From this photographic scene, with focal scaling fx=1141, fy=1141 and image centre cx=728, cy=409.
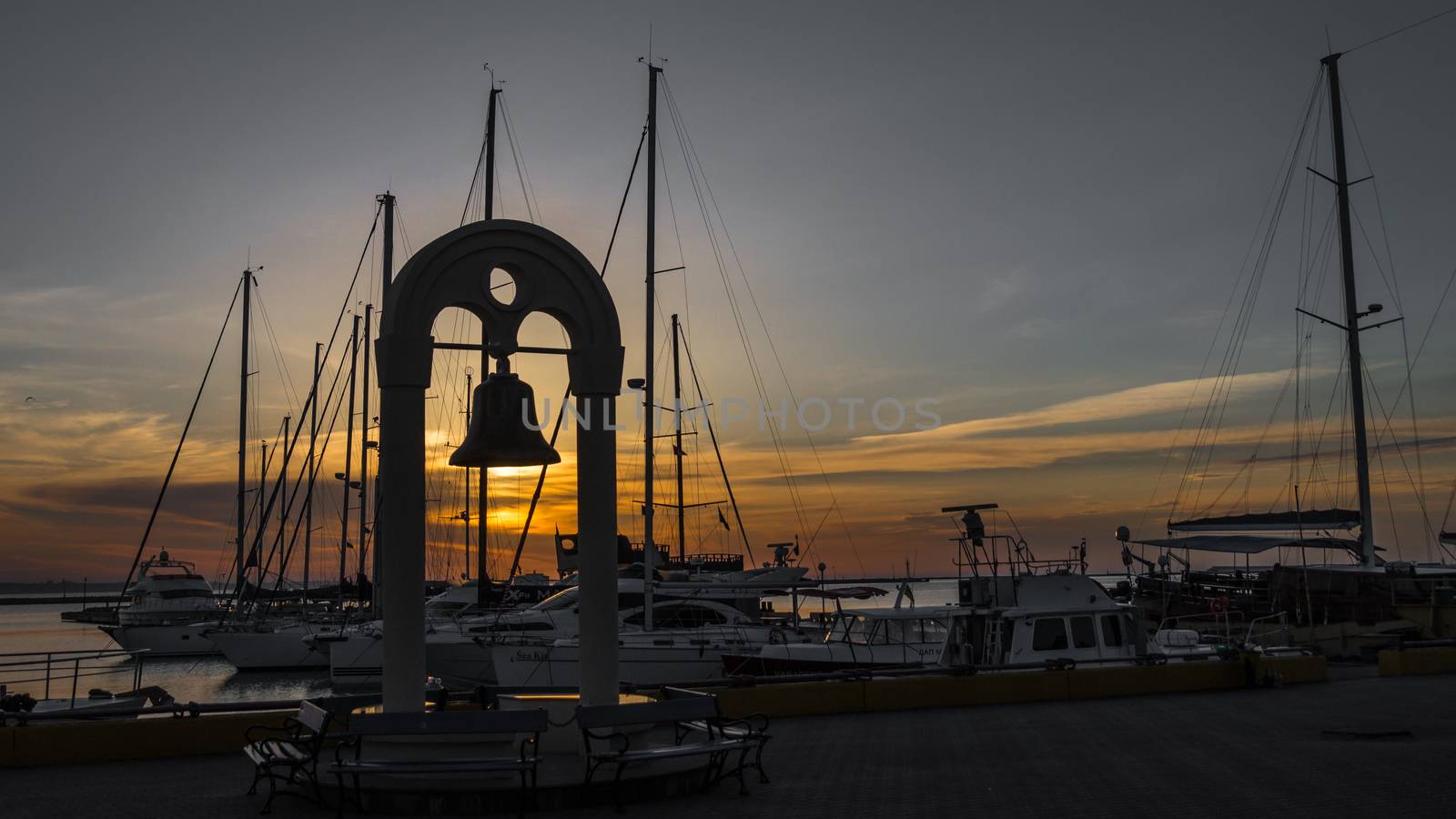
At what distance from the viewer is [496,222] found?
11.8 m

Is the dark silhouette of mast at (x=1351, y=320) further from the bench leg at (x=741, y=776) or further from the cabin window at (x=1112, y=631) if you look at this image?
the bench leg at (x=741, y=776)

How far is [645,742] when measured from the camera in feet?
39.4

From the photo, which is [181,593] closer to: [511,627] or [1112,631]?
[511,627]

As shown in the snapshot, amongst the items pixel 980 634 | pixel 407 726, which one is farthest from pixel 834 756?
pixel 980 634

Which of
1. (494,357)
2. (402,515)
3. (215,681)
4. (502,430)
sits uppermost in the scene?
(494,357)

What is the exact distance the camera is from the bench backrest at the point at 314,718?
36.5 ft

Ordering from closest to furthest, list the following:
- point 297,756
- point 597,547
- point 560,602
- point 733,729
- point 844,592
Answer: point 297,756, point 597,547, point 733,729, point 844,592, point 560,602

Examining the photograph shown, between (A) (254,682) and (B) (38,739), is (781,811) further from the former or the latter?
(A) (254,682)

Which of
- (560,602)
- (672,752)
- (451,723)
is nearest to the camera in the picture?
(451,723)

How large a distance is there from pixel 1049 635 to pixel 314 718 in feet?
A: 55.6

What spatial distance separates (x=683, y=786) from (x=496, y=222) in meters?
6.03

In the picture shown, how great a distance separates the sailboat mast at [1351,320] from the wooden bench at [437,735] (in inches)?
1343

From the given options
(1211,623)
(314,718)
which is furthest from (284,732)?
(1211,623)

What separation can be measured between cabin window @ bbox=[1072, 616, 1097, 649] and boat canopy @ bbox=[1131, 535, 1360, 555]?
19.3 m
